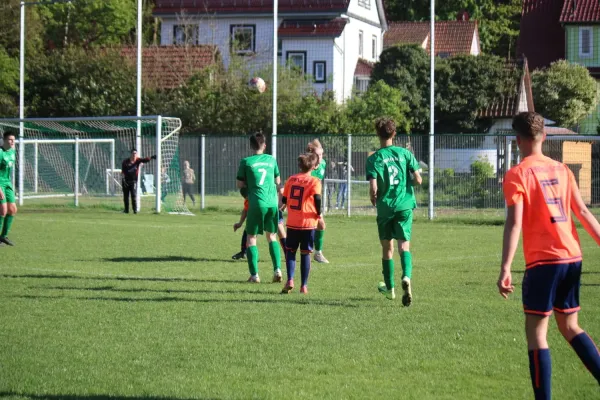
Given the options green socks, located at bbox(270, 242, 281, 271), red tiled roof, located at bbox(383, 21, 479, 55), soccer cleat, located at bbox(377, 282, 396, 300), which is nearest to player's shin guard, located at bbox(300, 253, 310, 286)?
green socks, located at bbox(270, 242, 281, 271)

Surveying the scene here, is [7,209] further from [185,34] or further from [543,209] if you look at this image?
[185,34]

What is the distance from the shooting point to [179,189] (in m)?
29.1

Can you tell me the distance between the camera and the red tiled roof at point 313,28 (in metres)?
52.3

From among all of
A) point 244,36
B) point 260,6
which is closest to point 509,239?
point 244,36

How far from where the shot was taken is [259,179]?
12375mm

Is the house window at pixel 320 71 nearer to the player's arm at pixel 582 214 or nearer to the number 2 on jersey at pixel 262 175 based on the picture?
the number 2 on jersey at pixel 262 175

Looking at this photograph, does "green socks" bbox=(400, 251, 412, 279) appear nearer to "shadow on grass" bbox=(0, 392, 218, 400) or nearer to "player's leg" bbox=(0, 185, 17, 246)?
"shadow on grass" bbox=(0, 392, 218, 400)

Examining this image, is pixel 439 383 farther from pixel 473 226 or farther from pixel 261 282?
pixel 473 226

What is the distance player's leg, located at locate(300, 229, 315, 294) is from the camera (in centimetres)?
1144

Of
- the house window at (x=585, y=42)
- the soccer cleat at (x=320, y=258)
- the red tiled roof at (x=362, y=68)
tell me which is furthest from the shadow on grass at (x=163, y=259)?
the house window at (x=585, y=42)

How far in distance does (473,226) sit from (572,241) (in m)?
18.7

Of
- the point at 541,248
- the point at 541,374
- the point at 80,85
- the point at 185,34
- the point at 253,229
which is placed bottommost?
the point at 541,374

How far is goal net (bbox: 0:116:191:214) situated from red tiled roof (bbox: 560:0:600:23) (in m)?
30.3

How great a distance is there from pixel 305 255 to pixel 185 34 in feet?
128
